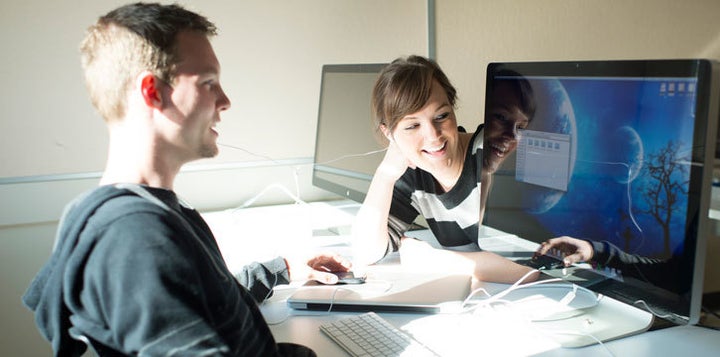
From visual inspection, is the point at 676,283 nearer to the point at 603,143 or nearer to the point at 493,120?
the point at 603,143

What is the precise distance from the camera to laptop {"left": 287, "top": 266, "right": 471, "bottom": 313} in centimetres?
128

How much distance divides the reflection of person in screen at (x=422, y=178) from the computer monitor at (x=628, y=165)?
0.27 m

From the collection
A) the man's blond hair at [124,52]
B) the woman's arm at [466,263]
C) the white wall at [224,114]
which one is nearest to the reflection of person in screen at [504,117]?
the woman's arm at [466,263]

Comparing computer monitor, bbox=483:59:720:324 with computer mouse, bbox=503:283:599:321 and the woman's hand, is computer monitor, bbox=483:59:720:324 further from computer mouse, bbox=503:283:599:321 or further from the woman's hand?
the woman's hand

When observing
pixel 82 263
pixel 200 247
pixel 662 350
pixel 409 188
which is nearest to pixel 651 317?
pixel 662 350

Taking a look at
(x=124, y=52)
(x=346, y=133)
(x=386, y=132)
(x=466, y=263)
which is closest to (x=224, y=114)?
(x=346, y=133)

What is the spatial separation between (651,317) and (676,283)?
0.76ft

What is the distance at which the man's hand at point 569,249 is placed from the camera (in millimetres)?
1121

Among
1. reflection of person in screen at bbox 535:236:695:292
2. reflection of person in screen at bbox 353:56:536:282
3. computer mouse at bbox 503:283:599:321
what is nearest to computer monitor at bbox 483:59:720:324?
reflection of person in screen at bbox 535:236:695:292

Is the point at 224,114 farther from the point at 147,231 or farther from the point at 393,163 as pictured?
the point at 147,231

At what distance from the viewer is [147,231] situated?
825 millimetres

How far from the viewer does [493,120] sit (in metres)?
1.30

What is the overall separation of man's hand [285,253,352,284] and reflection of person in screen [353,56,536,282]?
11 cm

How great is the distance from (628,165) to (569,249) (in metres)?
0.20
